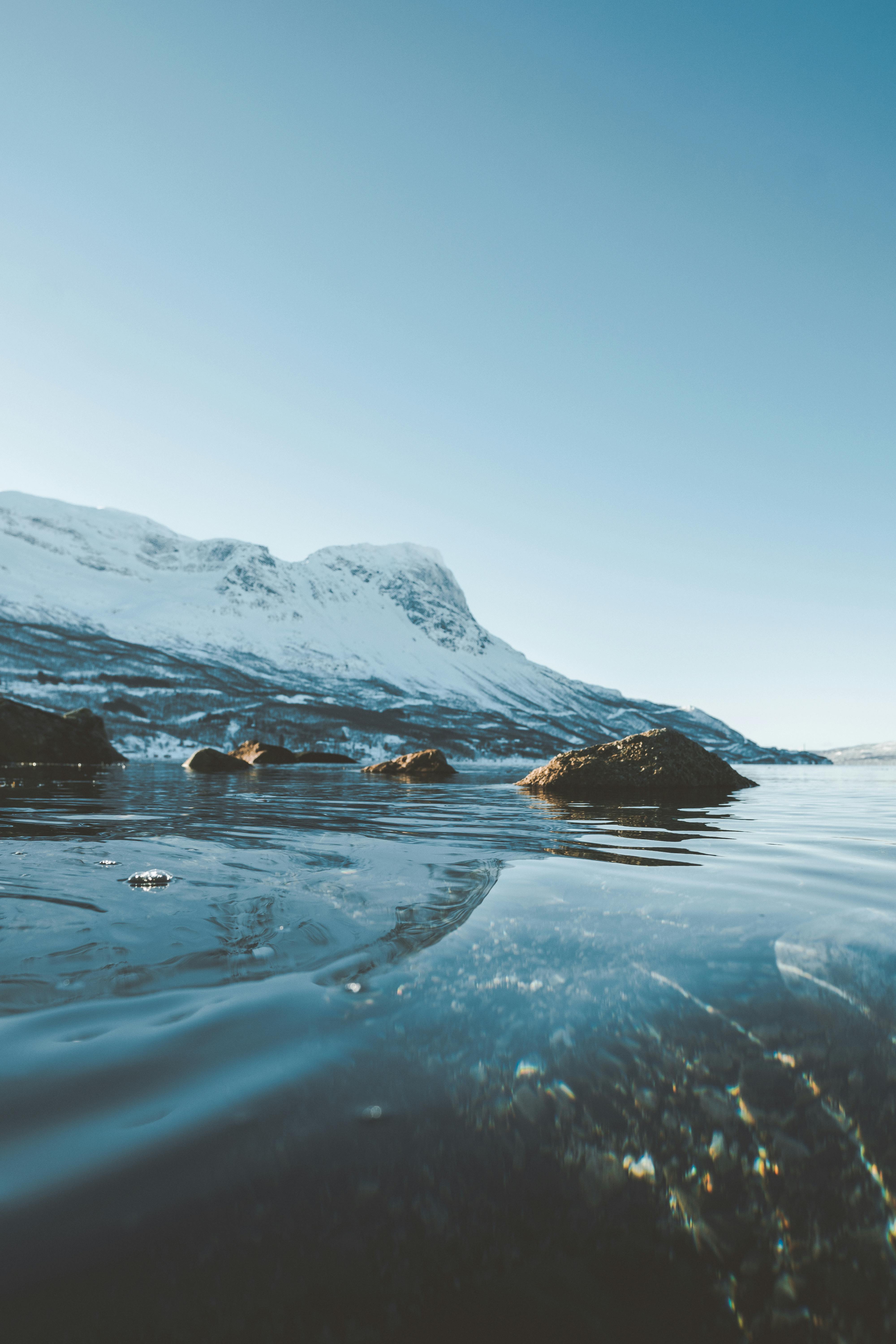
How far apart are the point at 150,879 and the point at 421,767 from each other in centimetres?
2031

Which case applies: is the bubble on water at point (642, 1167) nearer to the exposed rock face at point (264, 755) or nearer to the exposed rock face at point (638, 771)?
the exposed rock face at point (638, 771)

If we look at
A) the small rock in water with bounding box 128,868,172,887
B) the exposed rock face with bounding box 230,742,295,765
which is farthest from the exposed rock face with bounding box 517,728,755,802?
the exposed rock face with bounding box 230,742,295,765

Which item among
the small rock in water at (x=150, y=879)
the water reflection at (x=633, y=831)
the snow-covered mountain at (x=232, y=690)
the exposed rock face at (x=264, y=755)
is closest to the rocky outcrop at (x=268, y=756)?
the exposed rock face at (x=264, y=755)

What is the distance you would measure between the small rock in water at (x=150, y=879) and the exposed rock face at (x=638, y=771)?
10132mm

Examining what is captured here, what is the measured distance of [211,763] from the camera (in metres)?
28.1

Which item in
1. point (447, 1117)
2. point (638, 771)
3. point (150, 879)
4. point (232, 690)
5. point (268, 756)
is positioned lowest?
point (268, 756)

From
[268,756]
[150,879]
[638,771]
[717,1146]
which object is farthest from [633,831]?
[268,756]

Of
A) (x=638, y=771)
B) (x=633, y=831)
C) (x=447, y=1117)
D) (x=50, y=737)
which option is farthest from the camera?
(x=50, y=737)

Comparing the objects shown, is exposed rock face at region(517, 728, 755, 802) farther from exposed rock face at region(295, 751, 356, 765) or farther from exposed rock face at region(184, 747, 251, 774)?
exposed rock face at region(295, 751, 356, 765)

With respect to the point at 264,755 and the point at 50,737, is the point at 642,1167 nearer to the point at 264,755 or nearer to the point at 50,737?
the point at 50,737

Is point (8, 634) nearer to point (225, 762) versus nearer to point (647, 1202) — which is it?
point (225, 762)

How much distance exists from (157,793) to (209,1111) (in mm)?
12702

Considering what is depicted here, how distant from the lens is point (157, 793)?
13148 millimetres

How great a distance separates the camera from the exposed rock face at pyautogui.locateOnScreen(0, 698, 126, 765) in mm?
25797
